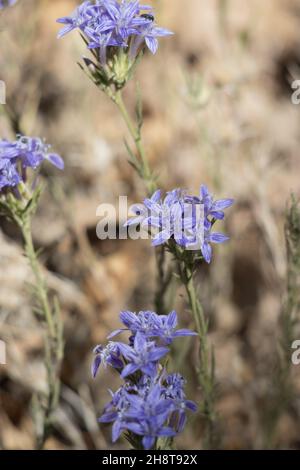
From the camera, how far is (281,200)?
354cm

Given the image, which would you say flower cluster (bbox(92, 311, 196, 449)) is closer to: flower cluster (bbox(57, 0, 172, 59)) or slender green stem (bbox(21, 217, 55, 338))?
slender green stem (bbox(21, 217, 55, 338))

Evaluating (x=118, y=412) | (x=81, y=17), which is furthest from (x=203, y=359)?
(x=81, y=17)

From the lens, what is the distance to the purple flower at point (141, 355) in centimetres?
162

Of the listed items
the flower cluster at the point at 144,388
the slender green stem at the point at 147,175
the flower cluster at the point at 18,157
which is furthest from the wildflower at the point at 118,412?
Result: the flower cluster at the point at 18,157

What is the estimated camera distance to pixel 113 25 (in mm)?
1887

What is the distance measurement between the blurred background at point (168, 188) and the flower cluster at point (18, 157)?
48cm

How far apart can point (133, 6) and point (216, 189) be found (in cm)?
127

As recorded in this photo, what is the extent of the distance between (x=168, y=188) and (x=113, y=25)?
180 centimetres

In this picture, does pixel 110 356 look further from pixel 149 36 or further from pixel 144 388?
pixel 149 36

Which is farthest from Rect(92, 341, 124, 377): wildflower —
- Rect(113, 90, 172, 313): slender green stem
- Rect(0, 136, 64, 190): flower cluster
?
Rect(0, 136, 64, 190): flower cluster

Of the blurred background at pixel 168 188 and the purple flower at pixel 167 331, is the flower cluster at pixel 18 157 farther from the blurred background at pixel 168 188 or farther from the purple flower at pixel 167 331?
the purple flower at pixel 167 331

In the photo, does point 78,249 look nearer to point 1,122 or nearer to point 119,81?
point 1,122

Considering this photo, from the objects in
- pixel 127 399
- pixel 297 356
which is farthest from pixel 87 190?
pixel 127 399

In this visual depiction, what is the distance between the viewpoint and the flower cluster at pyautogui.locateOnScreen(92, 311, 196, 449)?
62.2 inches
